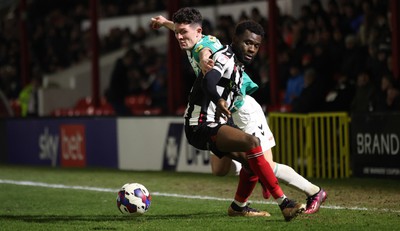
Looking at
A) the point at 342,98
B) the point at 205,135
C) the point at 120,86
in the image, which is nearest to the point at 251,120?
the point at 205,135

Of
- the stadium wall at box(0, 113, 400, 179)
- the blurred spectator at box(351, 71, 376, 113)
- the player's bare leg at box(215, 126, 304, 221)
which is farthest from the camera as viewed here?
the blurred spectator at box(351, 71, 376, 113)

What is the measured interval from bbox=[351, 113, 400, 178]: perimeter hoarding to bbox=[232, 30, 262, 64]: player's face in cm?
459

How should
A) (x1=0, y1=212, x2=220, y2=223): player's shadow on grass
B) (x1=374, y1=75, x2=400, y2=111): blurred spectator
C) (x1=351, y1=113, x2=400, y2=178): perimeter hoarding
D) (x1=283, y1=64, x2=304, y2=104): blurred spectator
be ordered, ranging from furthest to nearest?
(x1=283, y1=64, x2=304, y2=104): blurred spectator
(x1=374, y1=75, x2=400, y2=111): blurred spectator
(x1=351, y1=113, x2=400, y2=178): perimeter hoarding
(x1=0, y1=212, x2=220, y2=223): player's shadow on grass

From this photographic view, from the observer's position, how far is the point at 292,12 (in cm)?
2019

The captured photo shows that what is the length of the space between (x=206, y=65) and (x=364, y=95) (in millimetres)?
6149

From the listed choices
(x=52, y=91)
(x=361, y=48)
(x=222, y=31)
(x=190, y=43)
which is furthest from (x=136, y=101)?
(x=190, y=43)

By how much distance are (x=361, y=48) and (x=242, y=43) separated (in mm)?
6930

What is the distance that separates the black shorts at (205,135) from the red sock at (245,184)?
1.57 feet

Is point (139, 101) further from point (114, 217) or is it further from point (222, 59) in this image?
point (222, 59)

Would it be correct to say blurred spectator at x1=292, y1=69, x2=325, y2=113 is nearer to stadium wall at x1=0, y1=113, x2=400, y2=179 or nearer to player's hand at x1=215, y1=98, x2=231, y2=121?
stadium wall at x1=0, y1=113, x2=400, y2=179

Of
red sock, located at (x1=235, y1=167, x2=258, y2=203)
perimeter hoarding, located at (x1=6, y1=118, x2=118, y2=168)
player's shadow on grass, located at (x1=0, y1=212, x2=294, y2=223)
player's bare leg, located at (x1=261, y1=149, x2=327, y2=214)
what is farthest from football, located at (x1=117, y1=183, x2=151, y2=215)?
perimeter hoarding, located at (x1=6, y1=118, x2=118, y2=168)

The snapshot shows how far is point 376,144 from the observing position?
12.8 meters

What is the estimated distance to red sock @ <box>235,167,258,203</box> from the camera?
873cm

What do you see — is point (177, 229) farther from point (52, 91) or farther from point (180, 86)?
point (52, 91)
